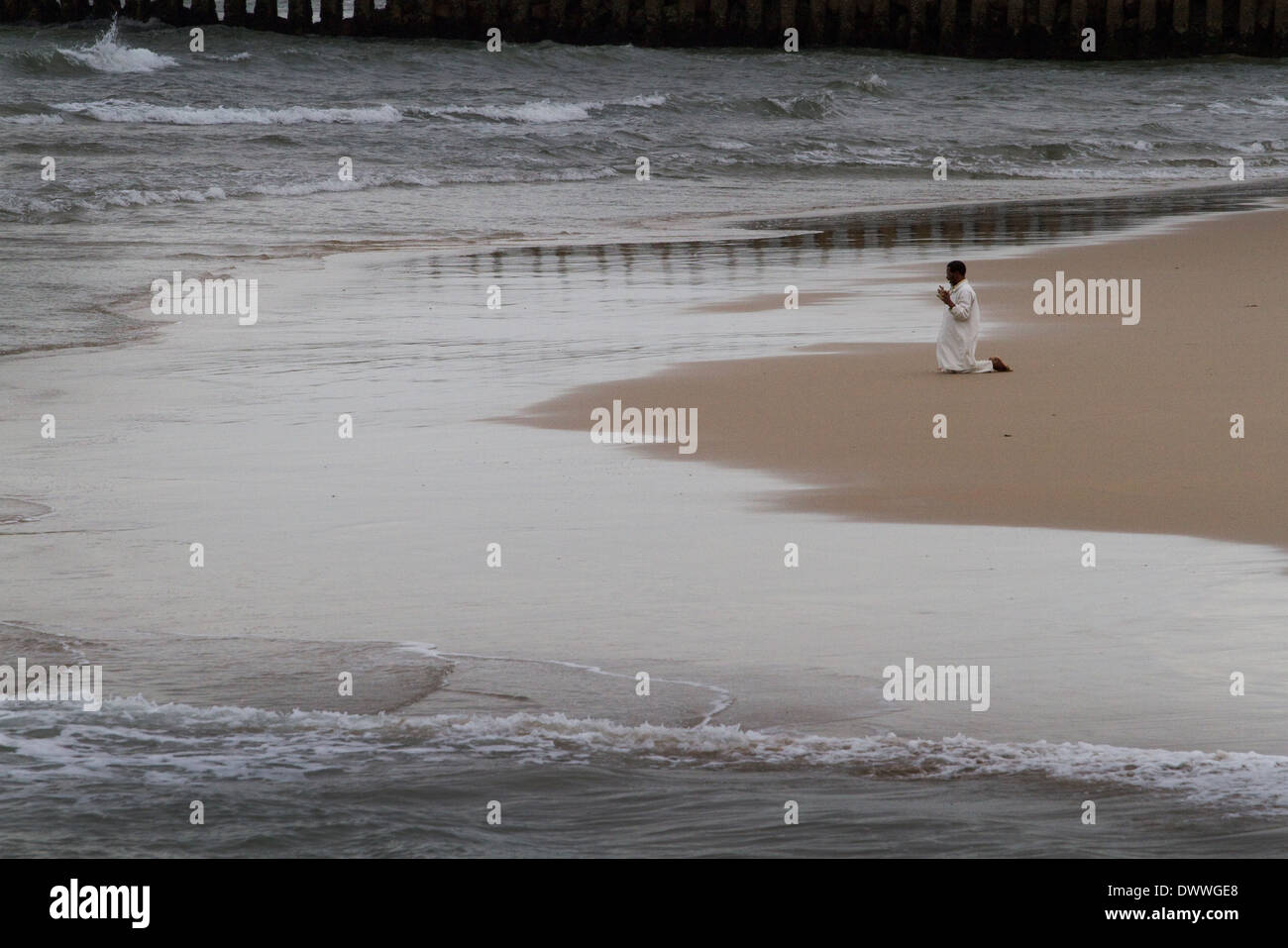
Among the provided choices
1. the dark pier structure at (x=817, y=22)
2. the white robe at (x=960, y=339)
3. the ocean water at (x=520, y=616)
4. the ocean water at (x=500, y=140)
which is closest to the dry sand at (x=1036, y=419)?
the white robe at (x=960, y=339)

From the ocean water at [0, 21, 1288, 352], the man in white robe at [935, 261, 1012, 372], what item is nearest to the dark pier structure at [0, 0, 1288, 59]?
the ocean water at [0, 21, 1288, 352]

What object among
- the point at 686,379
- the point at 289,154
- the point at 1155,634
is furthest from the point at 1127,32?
the point at 1155,634

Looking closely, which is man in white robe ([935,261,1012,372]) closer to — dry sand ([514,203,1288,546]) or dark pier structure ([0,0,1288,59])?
dry sand ([514,203,1288,546])

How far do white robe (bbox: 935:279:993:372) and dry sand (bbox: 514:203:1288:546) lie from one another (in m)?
0.08

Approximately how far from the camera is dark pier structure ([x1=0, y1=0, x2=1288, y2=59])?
144ft

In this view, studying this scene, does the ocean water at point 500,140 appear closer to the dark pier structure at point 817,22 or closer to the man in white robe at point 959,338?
the dark pier structure at point 817,22

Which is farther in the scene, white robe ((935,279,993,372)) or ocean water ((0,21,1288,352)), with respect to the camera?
ocean water ((0,21,1288,352))

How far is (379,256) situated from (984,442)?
32.7ft

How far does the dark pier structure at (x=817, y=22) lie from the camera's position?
43750 millimetres

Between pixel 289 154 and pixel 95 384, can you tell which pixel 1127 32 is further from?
pixel 95 384

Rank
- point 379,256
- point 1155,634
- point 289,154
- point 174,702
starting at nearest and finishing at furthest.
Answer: point 174,702 → point 1155,634 → point 379,256 → point 289,154

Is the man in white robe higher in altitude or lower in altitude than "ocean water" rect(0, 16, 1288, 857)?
higher

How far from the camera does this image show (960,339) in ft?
32.8
